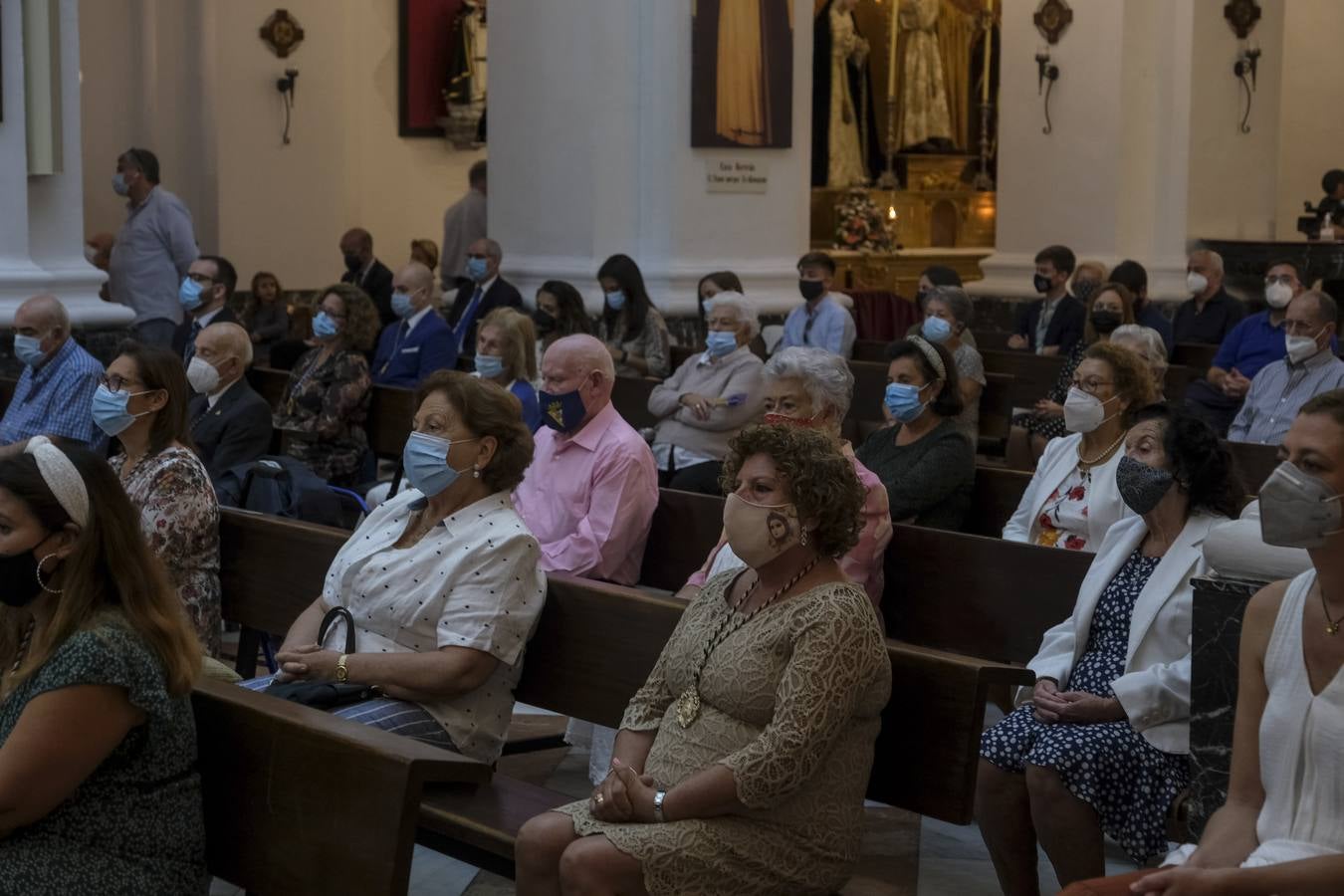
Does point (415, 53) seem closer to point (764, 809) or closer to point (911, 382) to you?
point (911, 382)

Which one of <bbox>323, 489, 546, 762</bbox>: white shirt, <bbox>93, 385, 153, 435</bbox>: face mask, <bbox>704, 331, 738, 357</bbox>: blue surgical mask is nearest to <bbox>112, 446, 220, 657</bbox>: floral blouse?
<bbox>93, 385, 153, 435</bbox>: face mask

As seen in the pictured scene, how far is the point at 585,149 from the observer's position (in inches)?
416

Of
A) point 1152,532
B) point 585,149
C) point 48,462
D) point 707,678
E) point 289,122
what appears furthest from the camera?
point 289,122

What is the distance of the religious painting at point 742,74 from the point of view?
1051cm

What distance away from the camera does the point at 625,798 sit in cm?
319

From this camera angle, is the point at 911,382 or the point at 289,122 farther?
the point at 289,122

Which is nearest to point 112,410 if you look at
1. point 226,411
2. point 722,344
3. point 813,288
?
point 226,411

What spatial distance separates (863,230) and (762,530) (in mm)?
12513

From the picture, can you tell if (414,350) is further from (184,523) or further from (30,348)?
(184,523)

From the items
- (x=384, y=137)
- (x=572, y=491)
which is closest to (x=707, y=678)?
(x=572, y=491)

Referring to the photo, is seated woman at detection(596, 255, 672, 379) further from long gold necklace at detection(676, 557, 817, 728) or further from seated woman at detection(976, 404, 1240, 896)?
long gold necklace at detection(676, 557, 817, 728)

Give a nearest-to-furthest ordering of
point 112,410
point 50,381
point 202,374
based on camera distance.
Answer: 1. point 112,410
2. point 202,374
3. point 50,381

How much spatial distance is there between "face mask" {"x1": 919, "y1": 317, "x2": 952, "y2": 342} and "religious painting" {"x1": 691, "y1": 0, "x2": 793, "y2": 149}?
3008mm

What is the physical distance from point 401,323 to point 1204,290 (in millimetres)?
5020
